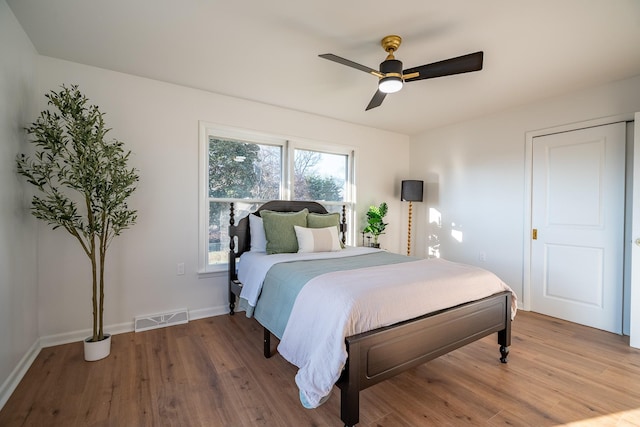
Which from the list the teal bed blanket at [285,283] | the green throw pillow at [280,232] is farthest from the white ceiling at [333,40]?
the teal bed blanket at [285,283]

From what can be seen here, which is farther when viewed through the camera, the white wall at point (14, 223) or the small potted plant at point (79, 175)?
the small potted plant at point (79, 175)

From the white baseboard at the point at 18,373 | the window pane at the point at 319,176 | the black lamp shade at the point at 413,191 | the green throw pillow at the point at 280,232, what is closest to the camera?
the white baseboard at the point at 18,373

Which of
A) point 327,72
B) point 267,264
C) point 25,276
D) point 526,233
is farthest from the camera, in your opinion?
point 526,233

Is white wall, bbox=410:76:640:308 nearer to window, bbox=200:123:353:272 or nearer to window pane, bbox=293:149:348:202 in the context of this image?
window pane, bbox=293:149:348:202

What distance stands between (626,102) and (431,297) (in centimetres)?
294

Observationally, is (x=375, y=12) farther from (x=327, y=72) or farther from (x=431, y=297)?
(x=431, y=297)

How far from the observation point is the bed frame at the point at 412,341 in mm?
1537

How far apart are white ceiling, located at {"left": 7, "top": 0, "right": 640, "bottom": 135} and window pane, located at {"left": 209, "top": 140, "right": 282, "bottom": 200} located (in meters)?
0.63

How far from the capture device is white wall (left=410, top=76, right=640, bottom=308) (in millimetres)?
3125

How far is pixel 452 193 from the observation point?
4352 millimetres

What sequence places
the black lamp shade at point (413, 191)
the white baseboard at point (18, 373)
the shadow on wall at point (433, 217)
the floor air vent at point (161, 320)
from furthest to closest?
the shadow on wall at point (433, 217), the black lamp shade at point (413, 191), the floor air vent at point (161, 320), the white baseboard at point (18, 373)

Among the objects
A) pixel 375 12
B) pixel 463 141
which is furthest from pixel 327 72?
pixel 463 141

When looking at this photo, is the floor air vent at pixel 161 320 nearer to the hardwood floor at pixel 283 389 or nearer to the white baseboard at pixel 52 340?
the white baseboard at pixel 52 340

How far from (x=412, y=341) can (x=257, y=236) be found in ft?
6.39
